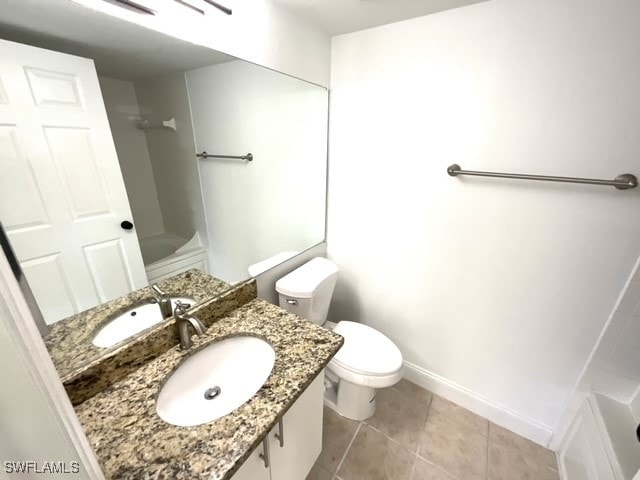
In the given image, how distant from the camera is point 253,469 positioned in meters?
0.77

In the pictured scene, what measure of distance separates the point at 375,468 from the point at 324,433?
31cm

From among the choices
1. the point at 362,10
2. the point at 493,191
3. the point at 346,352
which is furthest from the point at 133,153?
the point at 493,191

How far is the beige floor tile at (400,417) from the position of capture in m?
1.45

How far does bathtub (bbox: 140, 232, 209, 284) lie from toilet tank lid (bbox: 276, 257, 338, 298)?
Result: 43 cm

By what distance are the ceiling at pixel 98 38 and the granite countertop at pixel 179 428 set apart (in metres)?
0.93

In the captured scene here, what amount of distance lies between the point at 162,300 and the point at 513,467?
185 centimetres

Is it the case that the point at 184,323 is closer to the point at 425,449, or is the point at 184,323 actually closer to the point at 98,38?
the point at 98,38

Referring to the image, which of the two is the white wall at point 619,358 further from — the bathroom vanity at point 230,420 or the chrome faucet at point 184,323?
the chrome faucet at point 184,323

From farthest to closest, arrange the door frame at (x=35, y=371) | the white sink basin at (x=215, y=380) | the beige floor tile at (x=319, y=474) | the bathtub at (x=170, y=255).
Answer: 1. the beige floor tile at (x=319, y=474)
2. the bathtub at (x=170, y=255)
3. the white sink basin at (x=215, y=380)
4. the door frame at (x=35, y=371)

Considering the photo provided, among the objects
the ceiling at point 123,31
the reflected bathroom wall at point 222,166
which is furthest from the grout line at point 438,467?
the ceiling at point 123,31

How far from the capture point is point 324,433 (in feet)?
4.80

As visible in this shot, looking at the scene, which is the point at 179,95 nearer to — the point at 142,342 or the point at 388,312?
the point at 142,342

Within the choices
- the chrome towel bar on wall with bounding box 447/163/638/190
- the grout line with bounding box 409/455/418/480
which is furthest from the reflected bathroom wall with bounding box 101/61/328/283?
the grout line with bounding box 409/455/418/480

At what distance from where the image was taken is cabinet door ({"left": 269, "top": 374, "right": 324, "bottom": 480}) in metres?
0.88
